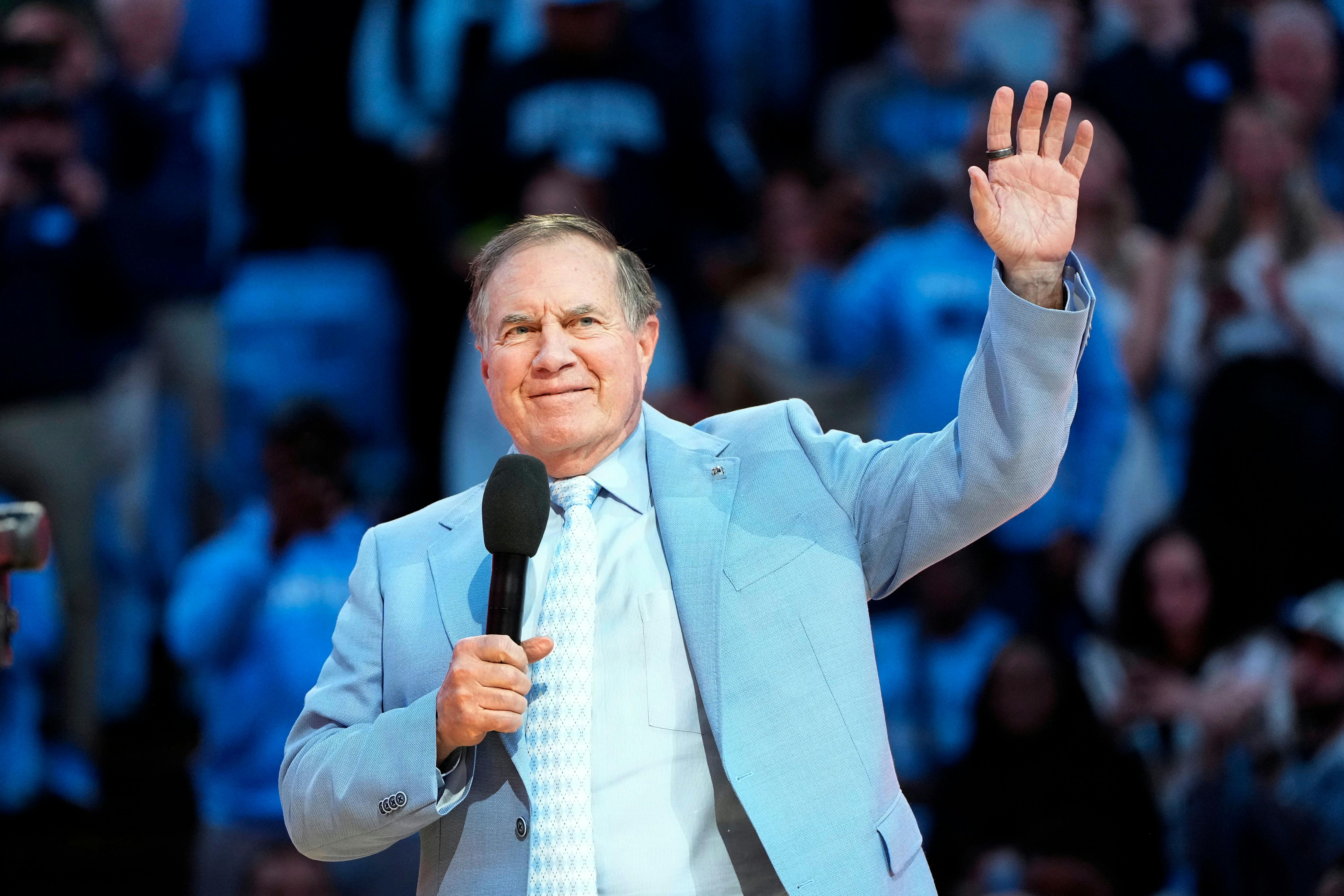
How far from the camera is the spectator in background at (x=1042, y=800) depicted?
14.3 ft

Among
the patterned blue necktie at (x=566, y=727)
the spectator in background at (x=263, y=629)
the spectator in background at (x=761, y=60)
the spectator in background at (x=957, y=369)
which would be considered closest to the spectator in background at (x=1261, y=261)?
the spectator in background at (x=957, y=369)

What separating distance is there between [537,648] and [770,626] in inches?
13.8

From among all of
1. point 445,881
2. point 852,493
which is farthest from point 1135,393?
point 445,881

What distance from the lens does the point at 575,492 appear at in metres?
2.06

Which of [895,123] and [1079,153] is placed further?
[895,123]

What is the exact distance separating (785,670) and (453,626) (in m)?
0.43

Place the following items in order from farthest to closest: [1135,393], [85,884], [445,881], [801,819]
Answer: [1135,393] → [85,884] → [445,881] → [801,819]

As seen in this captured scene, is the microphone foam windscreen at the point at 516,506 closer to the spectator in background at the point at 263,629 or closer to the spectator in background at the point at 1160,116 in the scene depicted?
the spectator in background at the point at 263,629

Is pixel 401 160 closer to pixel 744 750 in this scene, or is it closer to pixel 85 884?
pixel 85 884

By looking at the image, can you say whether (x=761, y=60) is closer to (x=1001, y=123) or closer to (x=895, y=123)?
(x=895, y=123)

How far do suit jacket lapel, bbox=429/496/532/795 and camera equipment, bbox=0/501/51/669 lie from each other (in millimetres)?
531

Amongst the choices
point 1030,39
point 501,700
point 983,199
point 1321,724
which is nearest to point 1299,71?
point 1030,39

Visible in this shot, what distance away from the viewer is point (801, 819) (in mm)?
1824

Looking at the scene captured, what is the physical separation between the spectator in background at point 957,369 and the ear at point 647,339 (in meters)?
2.68
